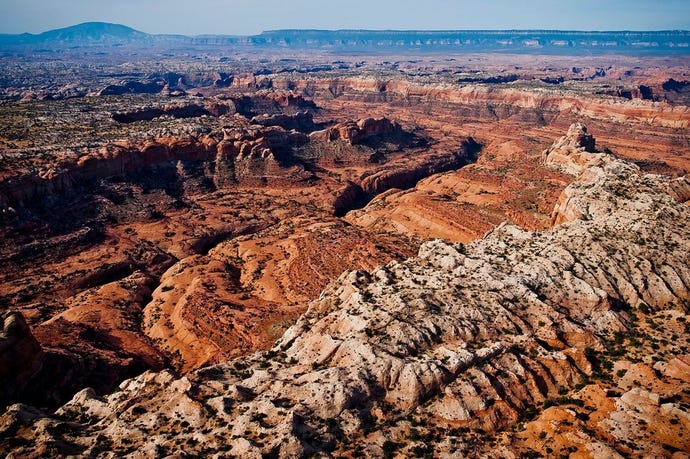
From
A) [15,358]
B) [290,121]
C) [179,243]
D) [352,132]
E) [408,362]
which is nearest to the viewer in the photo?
[408,362]

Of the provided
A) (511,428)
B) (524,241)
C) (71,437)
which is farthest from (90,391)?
(524,241)

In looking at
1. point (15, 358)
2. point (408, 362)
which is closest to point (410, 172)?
point (408, 362)

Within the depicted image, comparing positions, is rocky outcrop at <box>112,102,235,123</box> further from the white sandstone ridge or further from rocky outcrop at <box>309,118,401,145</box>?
the white sandstone ridge

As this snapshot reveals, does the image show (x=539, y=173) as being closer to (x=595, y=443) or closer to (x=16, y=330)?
(x=595, y=443)

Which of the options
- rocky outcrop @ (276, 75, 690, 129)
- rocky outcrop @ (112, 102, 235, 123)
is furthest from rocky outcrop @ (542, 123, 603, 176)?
rocky outcrop @ (112, 102, 235, 123)

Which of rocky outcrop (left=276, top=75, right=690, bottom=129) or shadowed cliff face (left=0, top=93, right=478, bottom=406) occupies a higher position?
rocky outcrop (left=276, top=75, right=690, bottom=129)

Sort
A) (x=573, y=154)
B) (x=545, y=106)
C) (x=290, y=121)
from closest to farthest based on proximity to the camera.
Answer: (x=573, y=154), (x=290, y=121), (x=545, y=106)

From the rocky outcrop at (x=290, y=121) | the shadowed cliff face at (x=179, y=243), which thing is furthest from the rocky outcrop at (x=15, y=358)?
the rocky outcrop at (x=290, y=121)

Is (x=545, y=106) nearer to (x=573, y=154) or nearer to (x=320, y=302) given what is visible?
(x=573, y=154)
